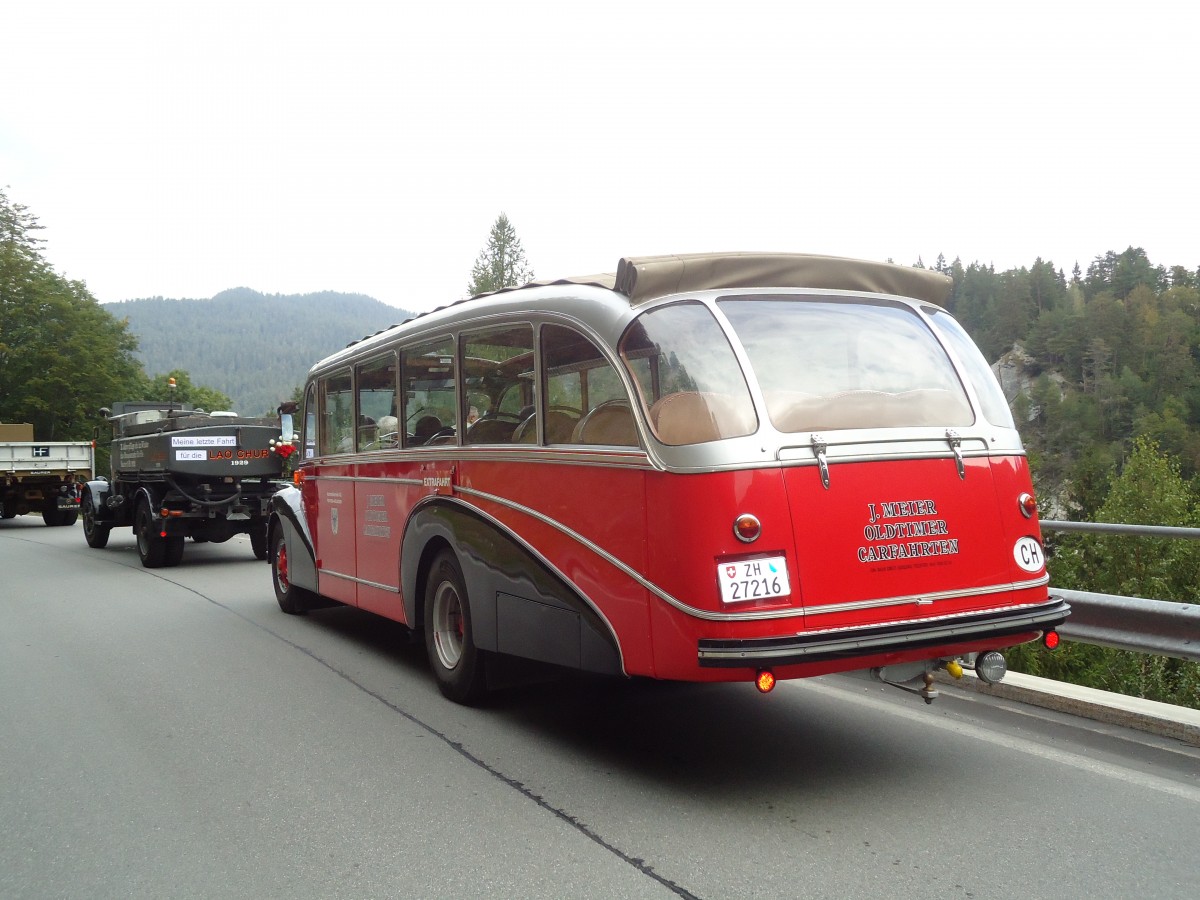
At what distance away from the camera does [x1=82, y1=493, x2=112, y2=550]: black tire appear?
18.7 m

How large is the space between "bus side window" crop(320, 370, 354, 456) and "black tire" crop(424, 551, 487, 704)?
2147 mm

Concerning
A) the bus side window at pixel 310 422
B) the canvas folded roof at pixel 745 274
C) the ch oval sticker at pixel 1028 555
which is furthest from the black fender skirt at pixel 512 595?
the bus side window at pixel 310 422

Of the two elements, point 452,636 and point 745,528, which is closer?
point 745,528

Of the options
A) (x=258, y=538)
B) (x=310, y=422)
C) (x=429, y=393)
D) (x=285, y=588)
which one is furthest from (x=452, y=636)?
(x=258, y=538)

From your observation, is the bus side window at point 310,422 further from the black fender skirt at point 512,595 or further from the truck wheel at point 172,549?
the truck wheel at point 172,549

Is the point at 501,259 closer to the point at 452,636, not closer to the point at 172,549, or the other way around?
the point at 172,549

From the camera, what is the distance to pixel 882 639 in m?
4.36

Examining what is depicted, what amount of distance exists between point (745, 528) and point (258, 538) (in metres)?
13.3

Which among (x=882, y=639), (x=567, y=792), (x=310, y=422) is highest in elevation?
(x=310, y=422)

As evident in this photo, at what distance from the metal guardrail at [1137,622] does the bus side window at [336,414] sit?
528 cm

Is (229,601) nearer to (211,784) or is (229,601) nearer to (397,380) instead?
(397,380)

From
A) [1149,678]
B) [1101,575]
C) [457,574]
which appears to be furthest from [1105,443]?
[457,574]

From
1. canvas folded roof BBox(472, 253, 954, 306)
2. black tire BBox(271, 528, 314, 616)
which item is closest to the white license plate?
canvas folded roof BBox(472, 253, 954, 306)

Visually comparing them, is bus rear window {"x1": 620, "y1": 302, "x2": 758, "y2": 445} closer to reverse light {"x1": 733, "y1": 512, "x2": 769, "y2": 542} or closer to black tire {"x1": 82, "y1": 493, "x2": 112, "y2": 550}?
reverse light {"x1": 733, "y1": 512, "x2": 769, "y2": 542}
